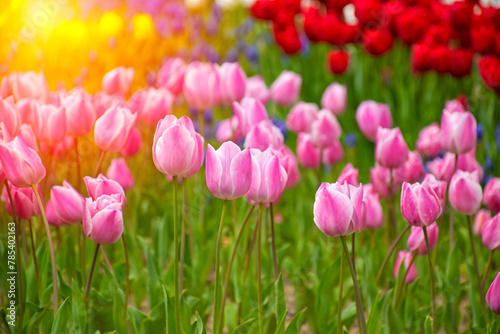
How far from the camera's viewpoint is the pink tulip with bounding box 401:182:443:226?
1443 millimetres

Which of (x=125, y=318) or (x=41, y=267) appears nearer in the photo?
(x=125, y=318)

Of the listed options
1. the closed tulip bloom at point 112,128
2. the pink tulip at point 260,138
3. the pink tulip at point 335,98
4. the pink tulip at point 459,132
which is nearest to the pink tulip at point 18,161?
the closed tulip bloom at point 112,128

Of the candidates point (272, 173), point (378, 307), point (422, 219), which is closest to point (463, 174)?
point (422, 219)

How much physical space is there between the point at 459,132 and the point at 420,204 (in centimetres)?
50

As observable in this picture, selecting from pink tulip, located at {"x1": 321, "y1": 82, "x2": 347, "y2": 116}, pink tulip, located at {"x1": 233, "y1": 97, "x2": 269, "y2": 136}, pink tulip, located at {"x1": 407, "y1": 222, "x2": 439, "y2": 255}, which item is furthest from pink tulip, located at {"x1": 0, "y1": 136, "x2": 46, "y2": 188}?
pink tulip, located at {"x1": 321, "y1": 82, "x2": 347, "y2": 116}

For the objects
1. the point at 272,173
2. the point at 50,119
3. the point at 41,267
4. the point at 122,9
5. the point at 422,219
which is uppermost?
the point at 122,9

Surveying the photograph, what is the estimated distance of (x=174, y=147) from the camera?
4.42ft

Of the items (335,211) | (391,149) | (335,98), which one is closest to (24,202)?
(335,211)

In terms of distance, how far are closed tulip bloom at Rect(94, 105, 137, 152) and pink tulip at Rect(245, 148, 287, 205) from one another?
1.46 ft

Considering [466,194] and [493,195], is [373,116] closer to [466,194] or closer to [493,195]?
[493,195]

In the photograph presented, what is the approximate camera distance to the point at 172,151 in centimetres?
135

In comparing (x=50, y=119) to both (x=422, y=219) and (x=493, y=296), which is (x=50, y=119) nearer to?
(x=422, y=219)

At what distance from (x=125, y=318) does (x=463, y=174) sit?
100cm

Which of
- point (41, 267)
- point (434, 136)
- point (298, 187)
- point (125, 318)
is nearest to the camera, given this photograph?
point (125, 318)
